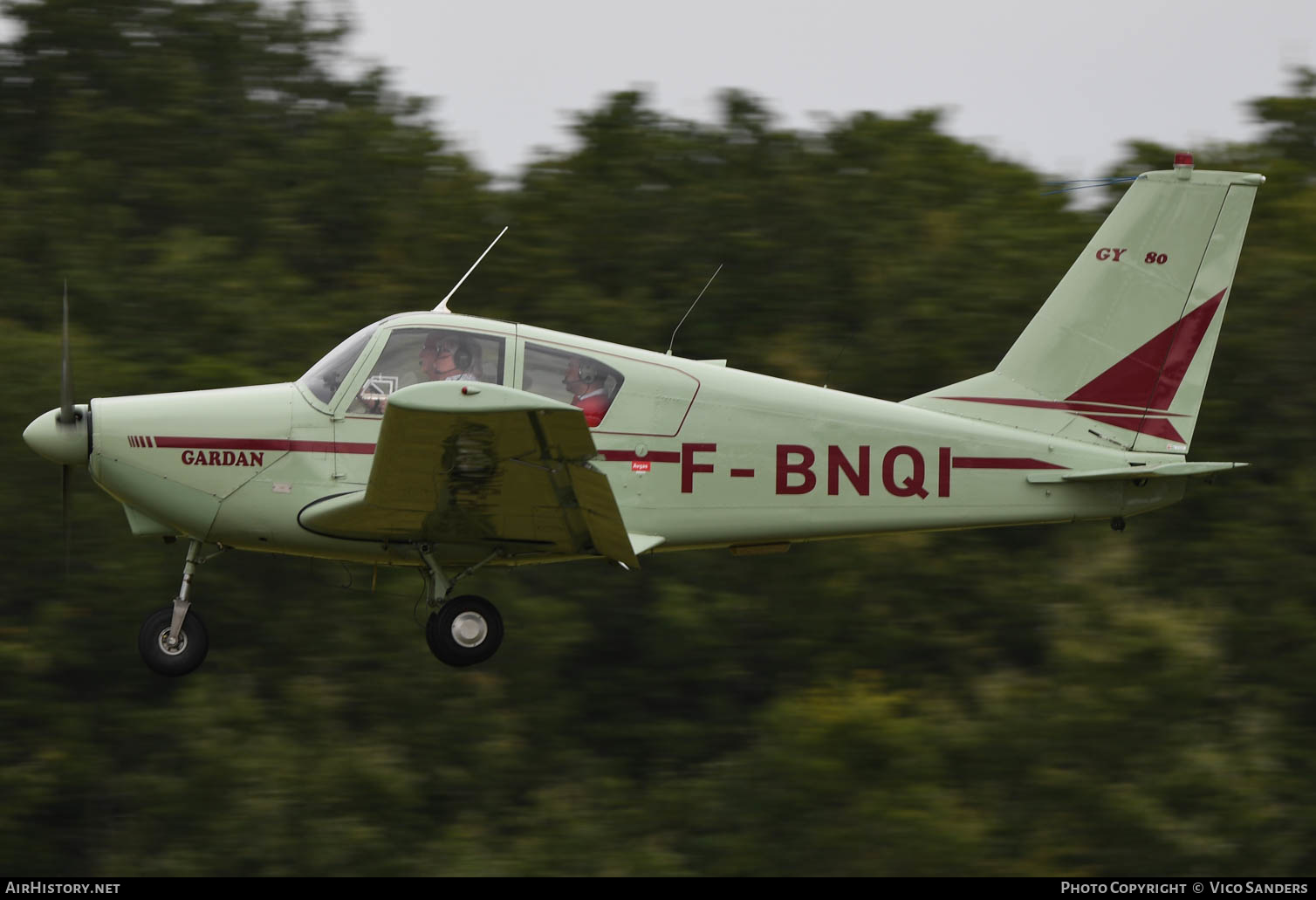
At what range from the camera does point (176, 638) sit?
10.2 m

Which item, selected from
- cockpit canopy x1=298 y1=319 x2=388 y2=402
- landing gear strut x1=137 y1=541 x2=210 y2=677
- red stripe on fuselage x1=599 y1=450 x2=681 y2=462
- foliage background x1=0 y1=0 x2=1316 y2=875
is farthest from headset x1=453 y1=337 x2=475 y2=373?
foliage background x1=0 y1=0 x2=1316 y2=875

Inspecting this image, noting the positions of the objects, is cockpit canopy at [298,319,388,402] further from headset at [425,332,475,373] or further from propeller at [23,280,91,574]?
propeller at [23,280,91,574]

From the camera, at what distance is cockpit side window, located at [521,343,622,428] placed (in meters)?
9.89

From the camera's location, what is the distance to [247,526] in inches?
392

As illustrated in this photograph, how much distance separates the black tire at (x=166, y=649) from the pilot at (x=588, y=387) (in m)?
2.57

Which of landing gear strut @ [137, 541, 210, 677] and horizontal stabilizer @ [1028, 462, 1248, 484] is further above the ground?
horizontal stabilizer @ [1028, 462, 1248, 484]

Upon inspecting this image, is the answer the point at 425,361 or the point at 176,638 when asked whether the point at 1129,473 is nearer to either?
the point at 425,361

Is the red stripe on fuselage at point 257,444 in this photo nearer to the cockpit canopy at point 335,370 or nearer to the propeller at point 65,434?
the cockpit canopy at point 335,370

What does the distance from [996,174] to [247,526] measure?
1394 cm

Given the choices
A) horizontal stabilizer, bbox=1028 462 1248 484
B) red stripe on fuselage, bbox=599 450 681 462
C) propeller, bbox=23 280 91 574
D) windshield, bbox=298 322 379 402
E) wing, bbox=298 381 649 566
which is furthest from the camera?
horizontal stabilizer, bbox=1028 462 1248 484

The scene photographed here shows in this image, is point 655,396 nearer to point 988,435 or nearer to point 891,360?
point 988,435

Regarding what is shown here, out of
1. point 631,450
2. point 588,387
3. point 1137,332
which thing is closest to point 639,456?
point 631,450

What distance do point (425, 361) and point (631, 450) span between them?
1.29 metres

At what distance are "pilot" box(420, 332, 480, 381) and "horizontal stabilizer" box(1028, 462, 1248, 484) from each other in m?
3.48
